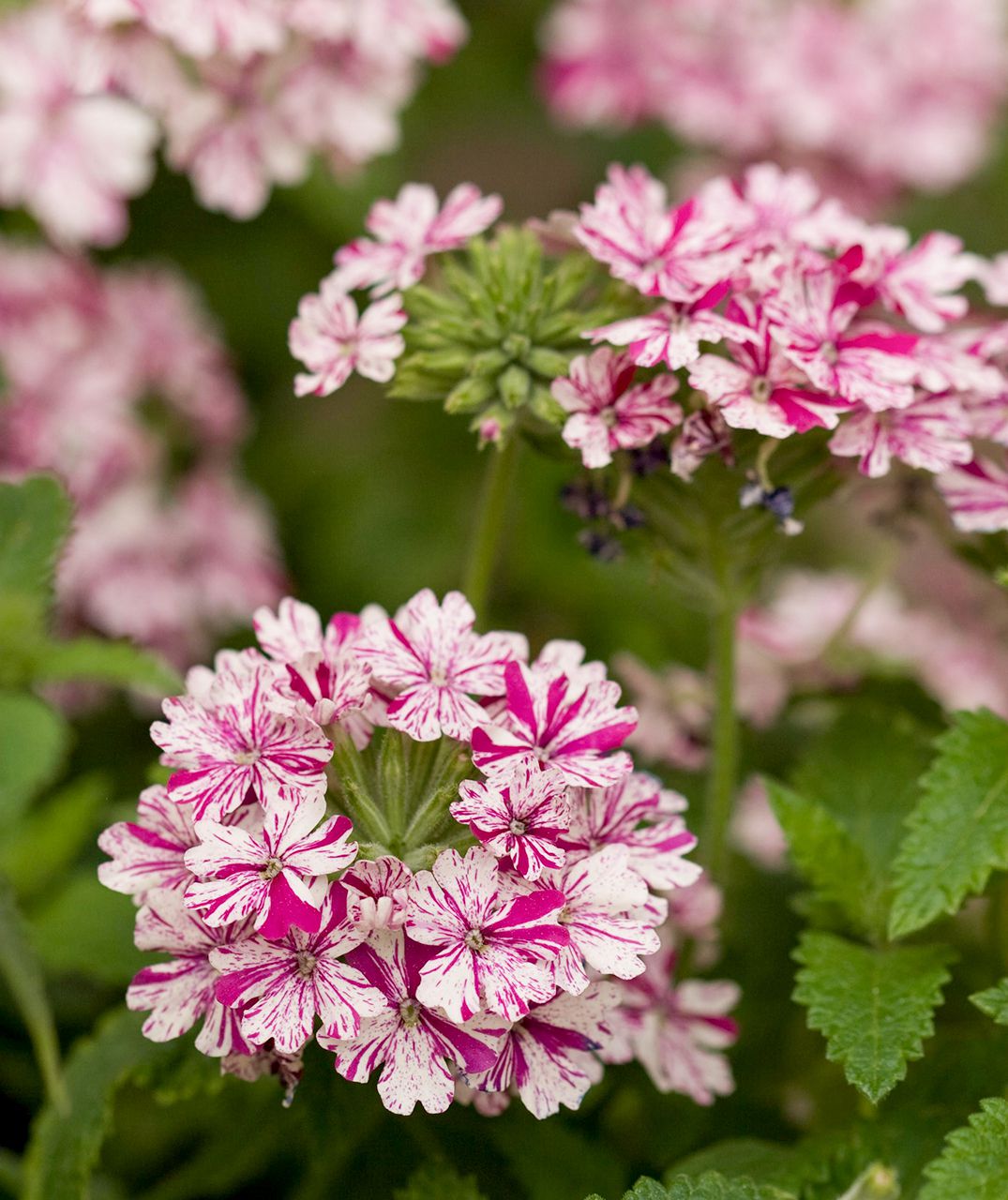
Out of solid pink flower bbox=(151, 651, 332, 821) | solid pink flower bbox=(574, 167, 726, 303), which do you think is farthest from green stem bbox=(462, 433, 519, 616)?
solid pink flower bbox=(151, 651, 332, 821)

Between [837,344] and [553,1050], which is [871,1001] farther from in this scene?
[837,344]

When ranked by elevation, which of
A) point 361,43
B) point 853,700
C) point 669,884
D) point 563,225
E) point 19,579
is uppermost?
point 361,43

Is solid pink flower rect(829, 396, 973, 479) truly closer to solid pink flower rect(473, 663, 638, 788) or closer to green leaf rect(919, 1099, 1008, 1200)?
solid pink flower rect(473, 663, 638, 788)

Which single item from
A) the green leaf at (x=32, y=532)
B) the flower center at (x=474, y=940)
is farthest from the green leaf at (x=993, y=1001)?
the green leaf at (x=32, y=532)

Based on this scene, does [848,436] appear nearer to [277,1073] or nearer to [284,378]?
[277,1073]

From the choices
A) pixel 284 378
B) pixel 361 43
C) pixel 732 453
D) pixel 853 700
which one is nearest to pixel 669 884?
pixel 732 453

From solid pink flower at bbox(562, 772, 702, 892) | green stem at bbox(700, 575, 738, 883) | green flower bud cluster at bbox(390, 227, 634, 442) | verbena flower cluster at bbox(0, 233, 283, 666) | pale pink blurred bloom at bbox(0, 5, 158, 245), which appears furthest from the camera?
verbena flower cluster at bbox(0, 233, 283, 666)
